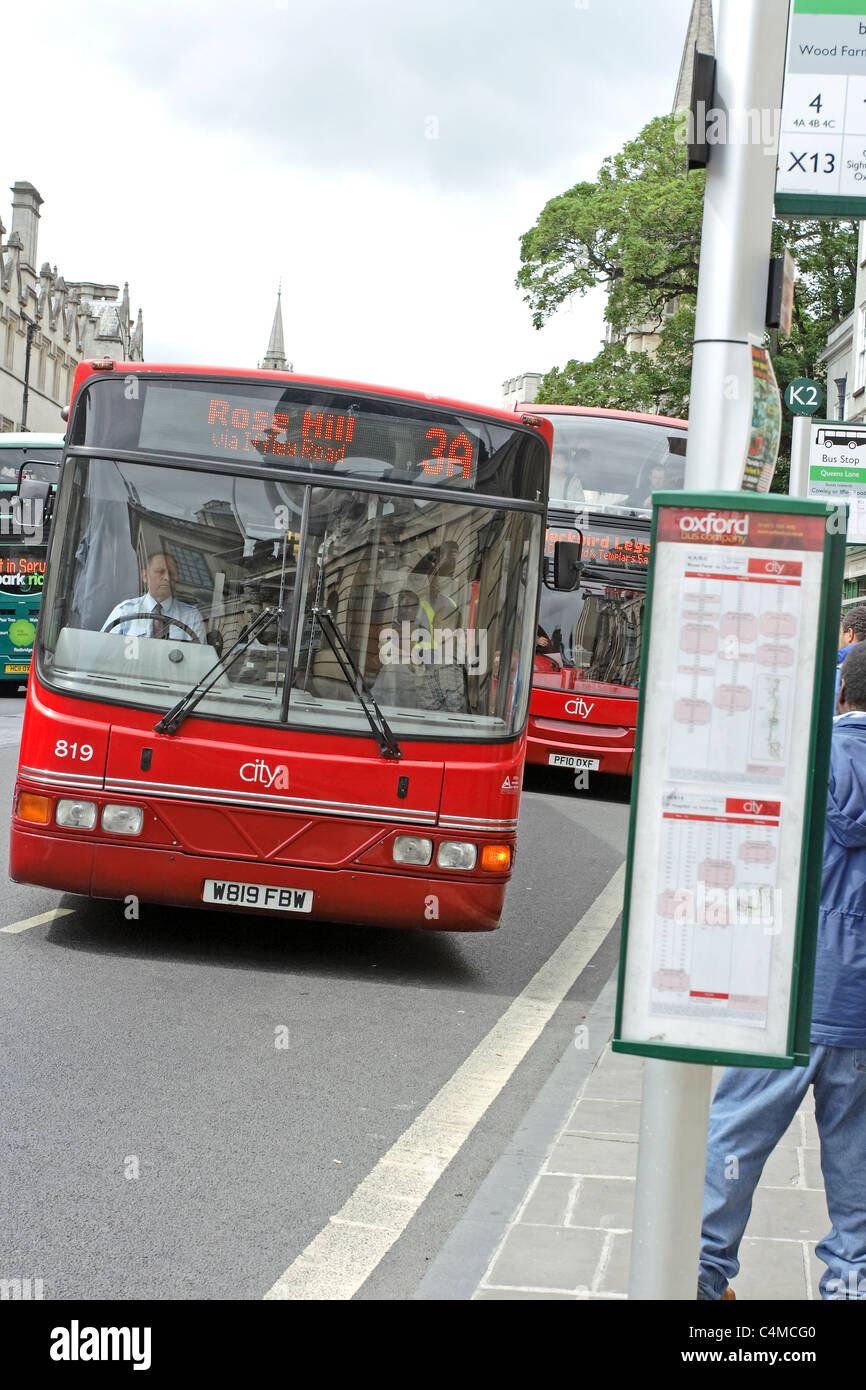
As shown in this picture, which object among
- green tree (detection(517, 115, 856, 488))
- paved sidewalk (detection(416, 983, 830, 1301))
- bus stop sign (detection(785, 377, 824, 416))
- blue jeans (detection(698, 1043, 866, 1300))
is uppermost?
green tree (detection(517, 115, 856, 488))

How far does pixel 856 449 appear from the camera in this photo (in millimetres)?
13867

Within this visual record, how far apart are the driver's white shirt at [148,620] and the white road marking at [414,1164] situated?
92.5 inches

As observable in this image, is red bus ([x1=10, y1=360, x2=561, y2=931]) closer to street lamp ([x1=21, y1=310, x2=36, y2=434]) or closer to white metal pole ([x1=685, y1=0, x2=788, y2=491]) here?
white metal pole ([x1=685, y1=0, x2=788, y2=491])

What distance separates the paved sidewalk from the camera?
154 inches

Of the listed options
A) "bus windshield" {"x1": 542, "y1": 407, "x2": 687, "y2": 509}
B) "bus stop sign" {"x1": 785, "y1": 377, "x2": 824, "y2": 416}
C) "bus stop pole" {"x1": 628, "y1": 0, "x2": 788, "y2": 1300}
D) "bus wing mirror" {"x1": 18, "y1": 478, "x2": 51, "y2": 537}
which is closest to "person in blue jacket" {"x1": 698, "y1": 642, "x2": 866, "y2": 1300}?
"bus stop pole" {"x1": 628, "y1": 0, "x2": 788, "y2": 1300}

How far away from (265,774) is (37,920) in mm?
1713

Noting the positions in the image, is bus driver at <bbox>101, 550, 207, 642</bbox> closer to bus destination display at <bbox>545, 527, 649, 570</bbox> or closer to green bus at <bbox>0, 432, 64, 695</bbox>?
bus destination display at <bbox>545, 527, 649, 570</bbox>

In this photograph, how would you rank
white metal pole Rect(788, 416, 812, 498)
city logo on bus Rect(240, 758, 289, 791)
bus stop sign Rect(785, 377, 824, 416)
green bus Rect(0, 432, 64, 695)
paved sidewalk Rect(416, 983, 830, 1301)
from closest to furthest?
paved sidewalk Rect(416, 983, 830, 1301), city logo on bus Rect(240, 758, 289, 791), white metal pole Rect(788, 416, 812, 498), bus stop sign Rect(785, 377, 824, 416), green bus Rect(0, 432, 64, 695)

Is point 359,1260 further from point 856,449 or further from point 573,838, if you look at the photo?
point 856,449

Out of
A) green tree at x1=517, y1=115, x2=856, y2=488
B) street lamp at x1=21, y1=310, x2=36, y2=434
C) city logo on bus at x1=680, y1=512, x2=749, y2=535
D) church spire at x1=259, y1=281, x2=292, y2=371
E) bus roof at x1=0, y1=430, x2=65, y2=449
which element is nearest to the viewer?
city logo on bus at x1=680, y1=512, x2=749, y2=535

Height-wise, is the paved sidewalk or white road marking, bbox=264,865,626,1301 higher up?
the paved sidewalk

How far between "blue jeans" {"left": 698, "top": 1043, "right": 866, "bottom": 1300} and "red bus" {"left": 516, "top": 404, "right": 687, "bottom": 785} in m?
14.2

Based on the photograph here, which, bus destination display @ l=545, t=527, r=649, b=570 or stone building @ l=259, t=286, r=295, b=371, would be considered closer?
bus destination display @ l=545, t=527, r=649, b=570

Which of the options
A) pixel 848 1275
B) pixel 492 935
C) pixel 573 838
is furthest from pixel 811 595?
pixel 573 838
